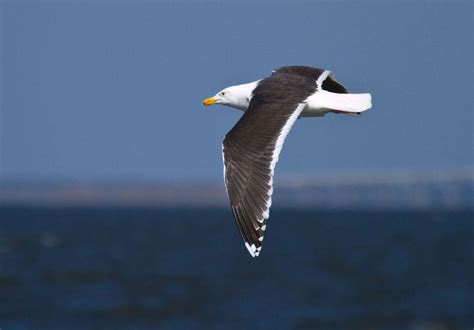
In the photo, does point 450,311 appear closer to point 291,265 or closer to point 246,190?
point 291,265

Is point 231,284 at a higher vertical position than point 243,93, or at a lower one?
lower

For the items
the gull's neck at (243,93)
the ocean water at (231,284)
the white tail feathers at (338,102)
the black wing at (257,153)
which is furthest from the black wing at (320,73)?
the ocean water at (231,284)

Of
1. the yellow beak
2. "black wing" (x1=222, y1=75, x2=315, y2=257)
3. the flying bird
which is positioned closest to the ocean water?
the yellow beak

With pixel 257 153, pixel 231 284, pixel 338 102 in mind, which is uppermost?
pixel 338 102

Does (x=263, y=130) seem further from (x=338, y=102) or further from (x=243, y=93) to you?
(x=243, y=93)

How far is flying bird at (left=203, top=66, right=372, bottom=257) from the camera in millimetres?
11164

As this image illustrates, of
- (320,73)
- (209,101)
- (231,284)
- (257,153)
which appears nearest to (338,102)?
(320,73)

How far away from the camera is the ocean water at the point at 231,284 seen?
34375 millimetres

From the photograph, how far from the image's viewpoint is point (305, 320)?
34.3 metres

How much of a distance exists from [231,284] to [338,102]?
31.9 m

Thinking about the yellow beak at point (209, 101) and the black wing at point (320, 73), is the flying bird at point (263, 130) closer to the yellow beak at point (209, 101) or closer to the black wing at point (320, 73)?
the black wing at point (320, 73)

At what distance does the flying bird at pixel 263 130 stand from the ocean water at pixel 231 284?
67.0ft

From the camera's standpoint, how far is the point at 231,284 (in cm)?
4372

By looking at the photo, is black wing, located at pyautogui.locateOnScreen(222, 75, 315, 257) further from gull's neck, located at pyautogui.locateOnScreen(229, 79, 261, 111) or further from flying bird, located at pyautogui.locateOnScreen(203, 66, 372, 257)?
gull's neck, located at pyautogui.locateOnScreen(229, 79, 261, 111)
